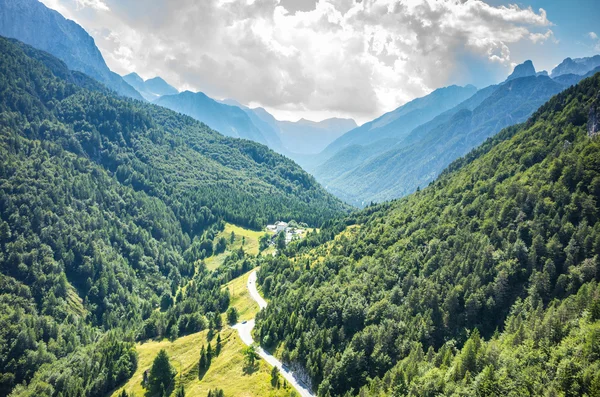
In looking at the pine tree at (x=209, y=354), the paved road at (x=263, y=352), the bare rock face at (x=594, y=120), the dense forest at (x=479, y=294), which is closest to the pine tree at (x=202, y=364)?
the pine tree at (x=209, y=354)

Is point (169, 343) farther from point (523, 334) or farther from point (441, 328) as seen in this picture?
point (523, 334)

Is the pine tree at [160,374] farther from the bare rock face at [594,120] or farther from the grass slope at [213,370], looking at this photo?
the bare rock face at [594,120]

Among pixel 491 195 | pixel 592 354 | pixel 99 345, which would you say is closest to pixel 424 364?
pixel 592 354

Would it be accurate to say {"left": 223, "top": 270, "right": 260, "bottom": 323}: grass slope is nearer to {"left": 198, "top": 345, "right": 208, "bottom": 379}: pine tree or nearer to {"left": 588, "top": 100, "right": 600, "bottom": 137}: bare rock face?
{"left": 198, "top": 345, "right": 208, "bottom": 379}: pine tree

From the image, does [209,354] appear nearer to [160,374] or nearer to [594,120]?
[160,374]

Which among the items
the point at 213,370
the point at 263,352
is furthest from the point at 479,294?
the point at 213,370

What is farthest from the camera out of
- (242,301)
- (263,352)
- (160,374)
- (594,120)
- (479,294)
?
(242,301)

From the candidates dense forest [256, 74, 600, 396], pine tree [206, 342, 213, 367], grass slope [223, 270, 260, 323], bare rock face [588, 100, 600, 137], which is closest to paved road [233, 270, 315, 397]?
grass slope [223, 270, 260, 323]
